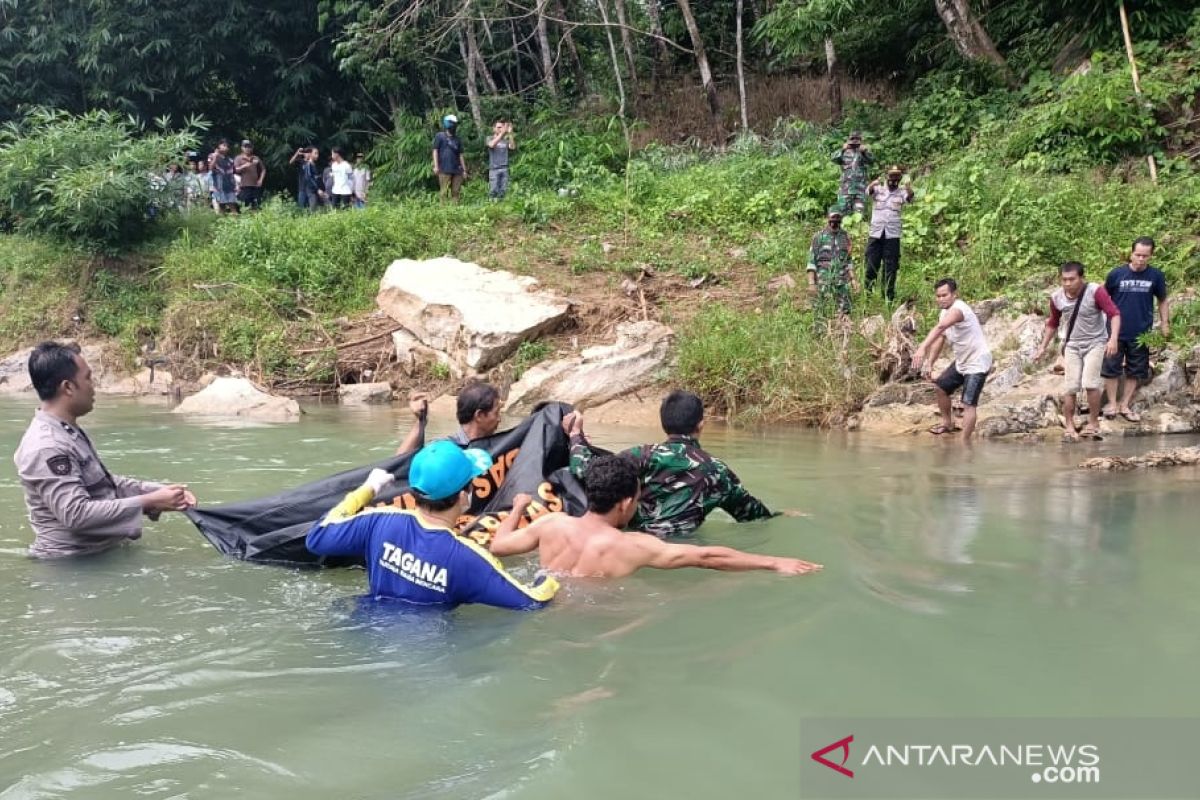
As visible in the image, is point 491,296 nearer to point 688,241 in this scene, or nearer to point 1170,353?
point 688,241

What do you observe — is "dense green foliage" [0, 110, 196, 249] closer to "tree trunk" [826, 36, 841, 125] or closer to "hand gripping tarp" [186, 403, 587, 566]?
"tree trunk" [826, 36, 841, 125]

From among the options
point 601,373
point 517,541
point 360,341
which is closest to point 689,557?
point 517,541

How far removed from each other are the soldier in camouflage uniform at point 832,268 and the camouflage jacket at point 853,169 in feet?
7.77

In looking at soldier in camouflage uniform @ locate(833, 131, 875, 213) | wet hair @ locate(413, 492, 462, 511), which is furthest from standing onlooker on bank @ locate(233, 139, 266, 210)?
wet hair @ locate(413, 492, 462, 511)

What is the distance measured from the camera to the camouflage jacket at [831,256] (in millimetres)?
10406

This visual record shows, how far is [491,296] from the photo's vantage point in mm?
12586

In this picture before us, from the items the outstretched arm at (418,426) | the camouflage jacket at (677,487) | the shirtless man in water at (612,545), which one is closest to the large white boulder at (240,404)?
the outstretched arm at (418,426)

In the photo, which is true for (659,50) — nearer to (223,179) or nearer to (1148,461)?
(223,179)

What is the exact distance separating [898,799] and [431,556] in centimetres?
193

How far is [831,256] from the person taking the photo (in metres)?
10.4

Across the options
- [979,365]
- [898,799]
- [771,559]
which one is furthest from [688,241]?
[898,799]

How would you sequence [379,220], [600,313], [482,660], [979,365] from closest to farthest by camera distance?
[482,660]
[979,365]
[600,313]
[379,220]

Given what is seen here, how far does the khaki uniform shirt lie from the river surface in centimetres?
13

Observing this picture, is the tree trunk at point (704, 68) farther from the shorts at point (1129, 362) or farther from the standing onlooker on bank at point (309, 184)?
the shorts at point (1129, 362)
